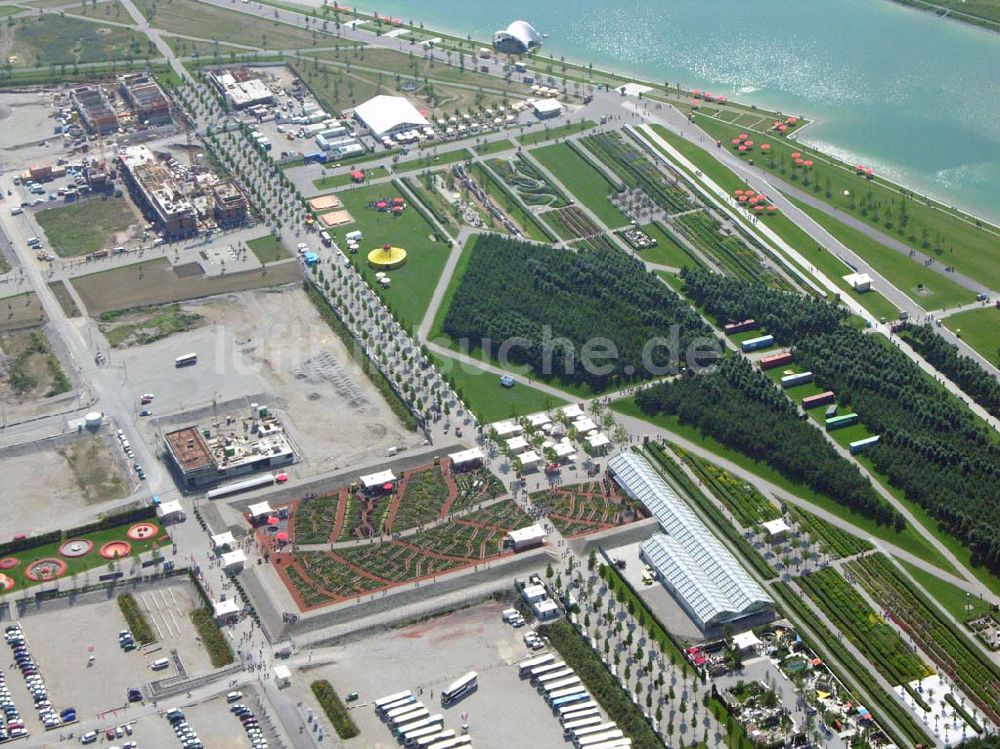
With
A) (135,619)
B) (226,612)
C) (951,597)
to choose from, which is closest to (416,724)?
(226,612)

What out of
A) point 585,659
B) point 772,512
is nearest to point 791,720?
point 585,659

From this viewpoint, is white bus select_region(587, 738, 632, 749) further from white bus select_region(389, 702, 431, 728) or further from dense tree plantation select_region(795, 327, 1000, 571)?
dense tree plantation select_region(795, 327, 1000, 571)

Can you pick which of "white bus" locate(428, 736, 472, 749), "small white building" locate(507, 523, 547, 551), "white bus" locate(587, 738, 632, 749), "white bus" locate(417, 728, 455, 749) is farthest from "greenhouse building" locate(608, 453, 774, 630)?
"white bus" locate(417, 728, 455, 749)

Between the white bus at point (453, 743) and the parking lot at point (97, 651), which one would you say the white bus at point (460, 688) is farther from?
the parking lot at point (97, 651)

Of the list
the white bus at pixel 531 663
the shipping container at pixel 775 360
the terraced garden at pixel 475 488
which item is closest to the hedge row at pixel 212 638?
the white bus at pixel 531 663

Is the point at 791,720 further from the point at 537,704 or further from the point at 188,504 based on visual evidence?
the point at 188,504

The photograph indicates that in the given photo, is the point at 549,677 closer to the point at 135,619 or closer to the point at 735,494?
the point at 735,494
